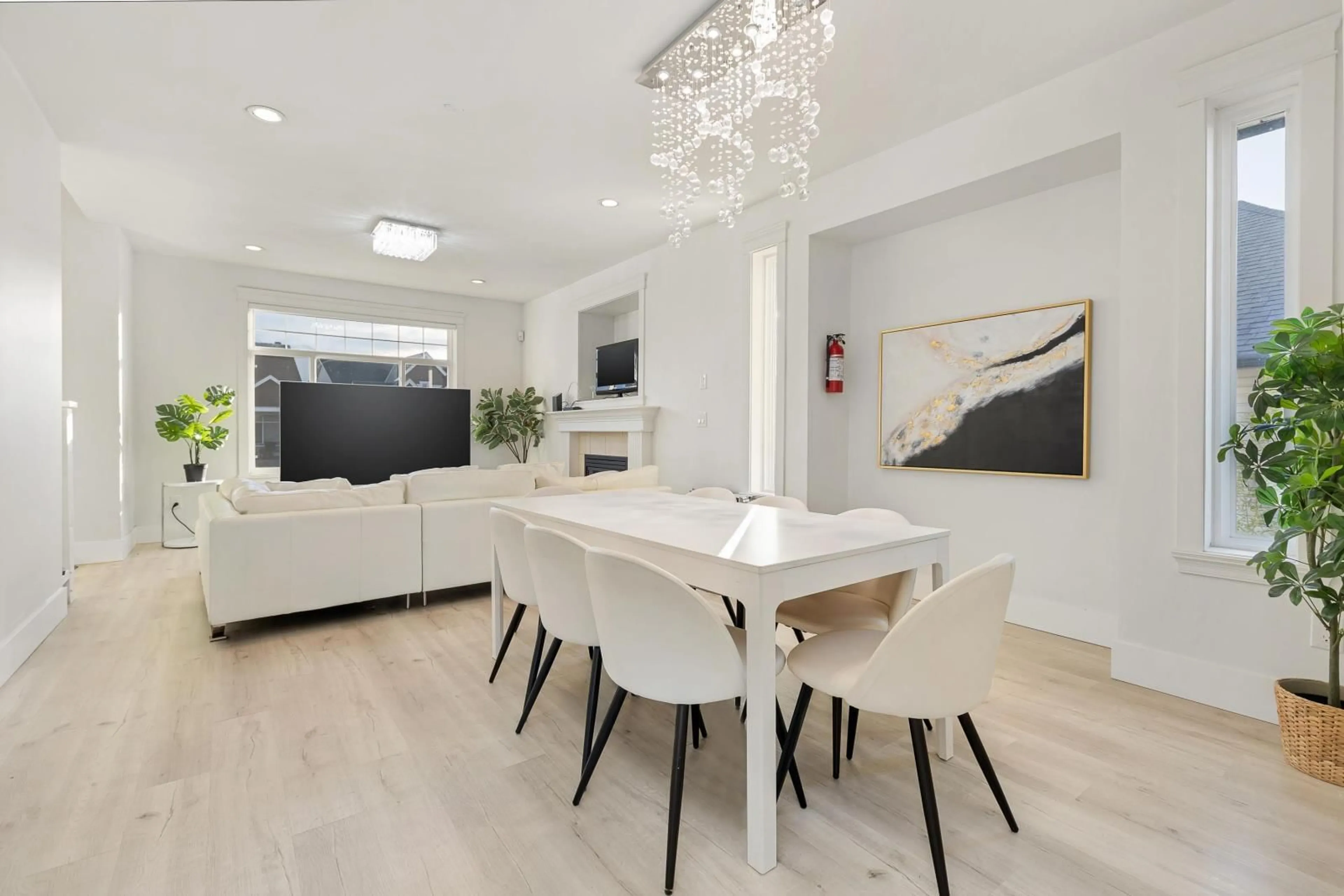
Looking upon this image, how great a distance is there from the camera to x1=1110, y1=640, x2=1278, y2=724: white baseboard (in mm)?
2225

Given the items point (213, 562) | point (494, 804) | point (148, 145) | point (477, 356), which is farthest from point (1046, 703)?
point (477, 356)

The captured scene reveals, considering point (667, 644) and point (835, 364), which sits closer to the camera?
point (667, 644)

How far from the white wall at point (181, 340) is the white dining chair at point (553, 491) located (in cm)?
420

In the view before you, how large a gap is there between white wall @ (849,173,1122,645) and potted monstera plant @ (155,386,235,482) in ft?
18.0

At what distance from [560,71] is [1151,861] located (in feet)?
11.1

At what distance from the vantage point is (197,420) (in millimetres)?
5508

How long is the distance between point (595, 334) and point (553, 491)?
3373 millimetres

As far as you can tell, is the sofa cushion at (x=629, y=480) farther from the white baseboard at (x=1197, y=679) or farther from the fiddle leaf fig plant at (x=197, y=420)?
the fiddle leaf fig plant at (x=197, y=420)

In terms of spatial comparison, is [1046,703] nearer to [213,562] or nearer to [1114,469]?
[1114,469]

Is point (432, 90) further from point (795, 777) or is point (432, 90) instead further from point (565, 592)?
point (795, 777)

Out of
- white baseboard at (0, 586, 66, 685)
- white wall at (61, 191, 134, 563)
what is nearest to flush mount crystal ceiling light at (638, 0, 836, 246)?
white baseboard at (0, 586, 66, 685)

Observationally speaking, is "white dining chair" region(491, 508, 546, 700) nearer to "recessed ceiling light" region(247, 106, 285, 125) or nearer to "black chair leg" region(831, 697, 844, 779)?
"black chair leg" region(831, 697, 844, 779)

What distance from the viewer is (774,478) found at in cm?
438

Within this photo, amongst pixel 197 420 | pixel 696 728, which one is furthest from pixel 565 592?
pixel 197 420
